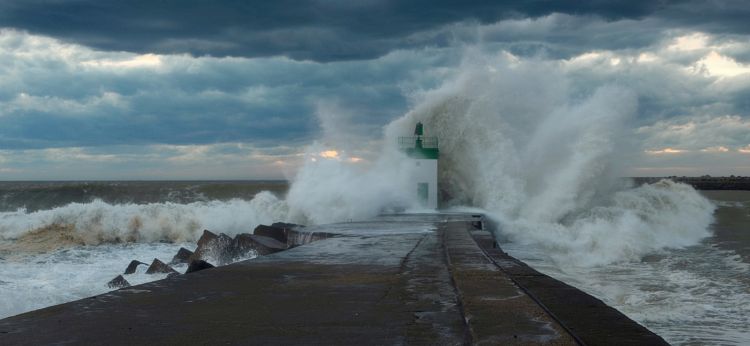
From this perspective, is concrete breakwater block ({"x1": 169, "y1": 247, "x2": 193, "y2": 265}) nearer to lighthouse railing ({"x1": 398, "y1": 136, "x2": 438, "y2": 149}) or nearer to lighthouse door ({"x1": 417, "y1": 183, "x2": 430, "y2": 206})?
lighthouse door ({"x1": 417, "y1": 183, "x2": 430, "y2": 206})

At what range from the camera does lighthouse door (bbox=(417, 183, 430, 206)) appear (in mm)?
23719

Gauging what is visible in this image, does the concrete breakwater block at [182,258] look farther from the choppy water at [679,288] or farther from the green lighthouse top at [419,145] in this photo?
the green lighthouse top at [419,145]

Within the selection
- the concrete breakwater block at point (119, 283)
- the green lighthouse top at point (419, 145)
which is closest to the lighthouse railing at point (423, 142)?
the green lighthouse top at point (419, 145)

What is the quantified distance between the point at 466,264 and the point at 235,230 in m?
15.5

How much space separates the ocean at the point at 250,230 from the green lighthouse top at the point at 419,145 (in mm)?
5000

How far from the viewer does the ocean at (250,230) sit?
8.91 m

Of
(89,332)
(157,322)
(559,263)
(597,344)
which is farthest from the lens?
(559,263)

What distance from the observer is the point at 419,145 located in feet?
80.4

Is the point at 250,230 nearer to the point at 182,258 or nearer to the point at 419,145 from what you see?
the point at 419,145

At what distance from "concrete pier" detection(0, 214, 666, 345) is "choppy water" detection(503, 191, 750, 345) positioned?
95.1 inches

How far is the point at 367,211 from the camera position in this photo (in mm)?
20641

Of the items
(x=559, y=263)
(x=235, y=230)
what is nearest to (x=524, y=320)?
(x=559, y=263)

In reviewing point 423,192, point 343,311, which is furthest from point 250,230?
point 343,311

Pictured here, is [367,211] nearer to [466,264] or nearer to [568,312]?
[466,264]
